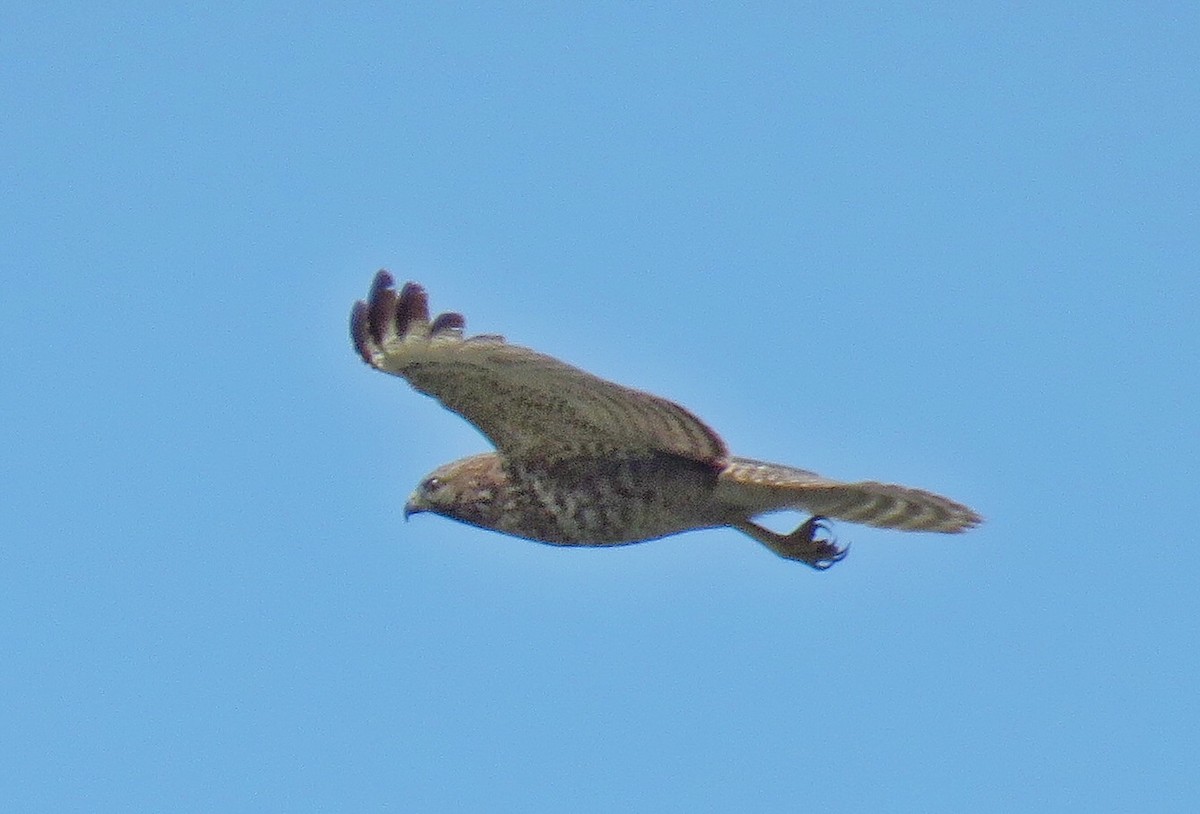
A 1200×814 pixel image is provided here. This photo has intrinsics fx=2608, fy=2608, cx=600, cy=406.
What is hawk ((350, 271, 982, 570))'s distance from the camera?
9.99 m

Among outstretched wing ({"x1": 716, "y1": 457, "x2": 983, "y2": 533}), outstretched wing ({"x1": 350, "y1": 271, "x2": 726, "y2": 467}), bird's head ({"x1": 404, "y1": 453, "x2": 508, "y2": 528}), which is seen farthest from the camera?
bird's head ({"x1": 404, "y1": 453, "x2": 508, "y2": 528})

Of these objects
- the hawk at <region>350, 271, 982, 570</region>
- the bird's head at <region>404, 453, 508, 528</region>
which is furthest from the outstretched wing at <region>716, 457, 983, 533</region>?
the bird's head at <region>404, 453, 508, 528</region>

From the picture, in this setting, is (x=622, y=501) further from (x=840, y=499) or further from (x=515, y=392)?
(x=840, y=499)

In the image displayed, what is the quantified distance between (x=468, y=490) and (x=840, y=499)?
1.54 meters

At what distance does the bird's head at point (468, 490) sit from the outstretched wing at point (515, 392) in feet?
0.67

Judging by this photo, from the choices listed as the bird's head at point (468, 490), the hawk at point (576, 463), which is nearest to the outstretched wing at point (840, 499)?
the hawk at point (576, 463)

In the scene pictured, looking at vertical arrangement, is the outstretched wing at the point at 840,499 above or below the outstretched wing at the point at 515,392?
A: below

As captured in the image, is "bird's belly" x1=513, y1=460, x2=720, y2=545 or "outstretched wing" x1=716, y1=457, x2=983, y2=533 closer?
"outstretched wing" x1=716, y1=457, x2=983, y2=533

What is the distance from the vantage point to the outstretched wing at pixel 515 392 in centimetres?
985

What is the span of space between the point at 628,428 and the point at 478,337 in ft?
2.49

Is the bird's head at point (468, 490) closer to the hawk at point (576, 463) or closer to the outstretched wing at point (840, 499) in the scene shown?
the hawk at point (576, 463)

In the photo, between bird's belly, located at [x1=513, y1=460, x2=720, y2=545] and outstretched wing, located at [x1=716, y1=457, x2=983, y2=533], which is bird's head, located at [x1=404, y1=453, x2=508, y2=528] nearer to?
bird's belly, located at [x1=513, y1=460, x2=720, y2=545]

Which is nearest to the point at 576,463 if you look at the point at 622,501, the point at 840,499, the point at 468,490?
the point at 622,501

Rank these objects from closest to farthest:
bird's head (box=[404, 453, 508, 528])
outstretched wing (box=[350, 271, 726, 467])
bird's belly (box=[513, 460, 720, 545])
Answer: outstretched wing (box=[350, 271, 726, 467]), bird's belly (box=[513, 460, 720, 545]), bird's head (box=[404, 453, 508, 528])
